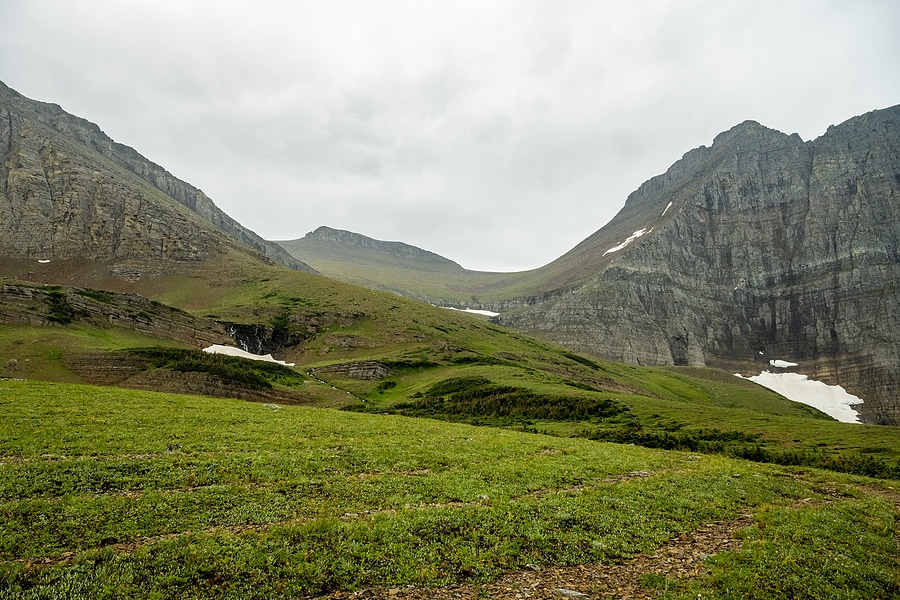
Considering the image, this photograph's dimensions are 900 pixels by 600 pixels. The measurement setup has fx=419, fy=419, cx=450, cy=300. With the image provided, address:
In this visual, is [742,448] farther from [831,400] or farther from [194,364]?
[831,400]

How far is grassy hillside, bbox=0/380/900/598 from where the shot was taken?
36.1ft

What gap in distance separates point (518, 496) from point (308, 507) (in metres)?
8.94

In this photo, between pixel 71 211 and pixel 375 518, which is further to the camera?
pixel 71 211

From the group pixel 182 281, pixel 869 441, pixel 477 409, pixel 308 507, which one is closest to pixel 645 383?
pixel 477 409

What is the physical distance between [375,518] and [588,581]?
7.05m

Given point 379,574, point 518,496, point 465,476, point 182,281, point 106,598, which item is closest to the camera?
point 106,598

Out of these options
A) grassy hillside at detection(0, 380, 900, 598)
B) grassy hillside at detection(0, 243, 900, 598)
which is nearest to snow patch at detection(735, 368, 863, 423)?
grassy hillside at detection(0, 243, 900, 598)

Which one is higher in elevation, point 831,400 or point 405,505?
point 831,400

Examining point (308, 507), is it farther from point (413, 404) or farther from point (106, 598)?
point (413, 404)

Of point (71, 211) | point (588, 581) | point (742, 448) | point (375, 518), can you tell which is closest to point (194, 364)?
point (375, 518)

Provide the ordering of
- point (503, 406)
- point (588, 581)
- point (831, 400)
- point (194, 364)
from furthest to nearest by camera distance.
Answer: point (831, 400) → point (503, 406) → point (194, 364) → point (588, 581)

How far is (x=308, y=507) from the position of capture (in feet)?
50.6

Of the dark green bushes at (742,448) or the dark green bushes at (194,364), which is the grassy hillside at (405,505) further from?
the dark green bushes at (194,364)

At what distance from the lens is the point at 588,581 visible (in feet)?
40.0
